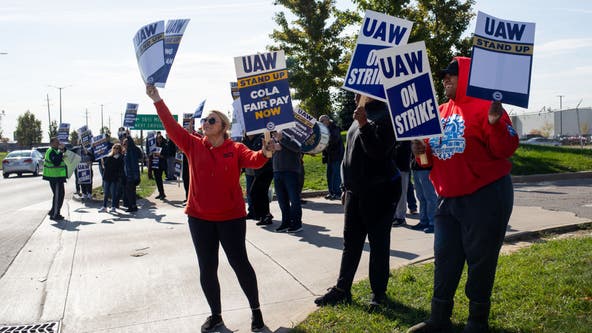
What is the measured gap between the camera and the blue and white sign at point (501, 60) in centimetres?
338

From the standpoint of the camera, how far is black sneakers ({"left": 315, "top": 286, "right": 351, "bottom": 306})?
16.0 feet

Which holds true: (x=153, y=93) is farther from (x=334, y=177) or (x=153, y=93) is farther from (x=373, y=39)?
(x=334, y=177)

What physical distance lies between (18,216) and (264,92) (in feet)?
33.0

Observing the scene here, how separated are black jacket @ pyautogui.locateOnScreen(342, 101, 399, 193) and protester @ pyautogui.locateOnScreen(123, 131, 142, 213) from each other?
918 centimetres

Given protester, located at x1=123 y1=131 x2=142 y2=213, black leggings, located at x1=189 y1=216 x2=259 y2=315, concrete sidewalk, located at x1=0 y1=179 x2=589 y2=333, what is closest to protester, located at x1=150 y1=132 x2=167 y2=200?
protester, located at x1=123 y1=131 x2=142 y2=213

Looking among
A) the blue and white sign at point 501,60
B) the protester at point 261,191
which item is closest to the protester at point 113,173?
the protester at point 261,191

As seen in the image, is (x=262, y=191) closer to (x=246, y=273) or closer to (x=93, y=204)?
(x=246, y=273)

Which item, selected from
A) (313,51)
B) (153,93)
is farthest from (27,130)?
(153,93)

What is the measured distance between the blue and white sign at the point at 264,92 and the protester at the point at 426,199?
3525 millimetres

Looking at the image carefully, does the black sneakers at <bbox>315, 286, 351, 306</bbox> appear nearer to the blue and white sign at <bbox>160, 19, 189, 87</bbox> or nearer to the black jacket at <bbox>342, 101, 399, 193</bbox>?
the black jacket at <bbox>342, 101, 399, 193</bbox>

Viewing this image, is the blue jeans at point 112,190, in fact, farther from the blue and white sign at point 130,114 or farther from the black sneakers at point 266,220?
the blue and white sign at point 130,114

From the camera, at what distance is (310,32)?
31.1 meters

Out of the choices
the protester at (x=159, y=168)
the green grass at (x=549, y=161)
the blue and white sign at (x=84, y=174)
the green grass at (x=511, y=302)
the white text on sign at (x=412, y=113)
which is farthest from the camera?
the green grass at (x=549, y=161)

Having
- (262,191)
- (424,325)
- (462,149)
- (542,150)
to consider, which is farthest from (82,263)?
(542,150)
